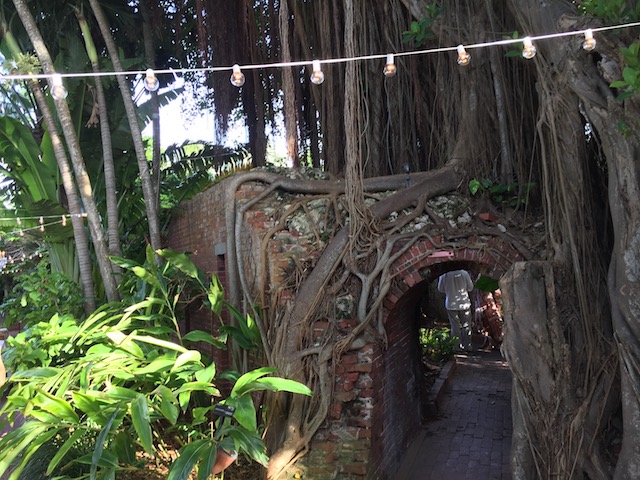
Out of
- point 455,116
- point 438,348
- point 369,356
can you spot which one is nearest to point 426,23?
point 455,116

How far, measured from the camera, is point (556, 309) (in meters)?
3.23

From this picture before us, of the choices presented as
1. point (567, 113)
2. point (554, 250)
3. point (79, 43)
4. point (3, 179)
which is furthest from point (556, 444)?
point (3, 179)

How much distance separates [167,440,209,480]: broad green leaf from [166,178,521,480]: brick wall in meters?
1.14

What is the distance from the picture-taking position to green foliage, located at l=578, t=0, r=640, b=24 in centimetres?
271

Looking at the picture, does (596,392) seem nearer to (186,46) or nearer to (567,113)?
(567,113)

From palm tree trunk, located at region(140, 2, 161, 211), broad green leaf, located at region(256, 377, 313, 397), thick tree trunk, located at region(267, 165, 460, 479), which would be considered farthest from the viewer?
palm tree trunk, located at region(140, 2, 161, 211)

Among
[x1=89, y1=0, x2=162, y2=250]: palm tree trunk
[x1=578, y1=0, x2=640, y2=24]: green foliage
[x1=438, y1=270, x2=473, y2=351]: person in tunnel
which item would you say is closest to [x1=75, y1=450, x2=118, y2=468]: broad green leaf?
[x1=89, y1=0, x2=162, y2=250]: palm tree trunk

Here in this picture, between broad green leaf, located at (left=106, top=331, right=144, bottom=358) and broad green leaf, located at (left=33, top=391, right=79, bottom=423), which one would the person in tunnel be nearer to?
broad green leaf, located at (left=106, top=331, right=144, bottom=358)

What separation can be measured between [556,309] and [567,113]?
1.27 metres

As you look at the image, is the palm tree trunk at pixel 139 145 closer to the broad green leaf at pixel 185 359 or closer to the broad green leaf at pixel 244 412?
the broad green leaf at pixel 185 359

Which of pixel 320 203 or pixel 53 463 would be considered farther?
pixel 320 203

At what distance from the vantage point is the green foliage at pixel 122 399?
2.87m

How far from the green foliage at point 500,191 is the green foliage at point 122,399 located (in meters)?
2.39

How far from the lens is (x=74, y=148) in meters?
5.27
